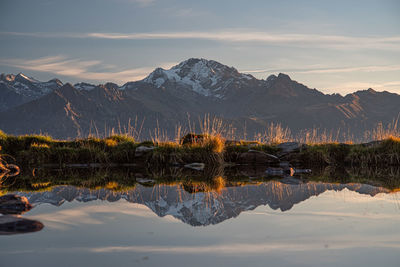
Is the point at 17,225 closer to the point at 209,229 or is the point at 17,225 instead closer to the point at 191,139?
the point at 209,229

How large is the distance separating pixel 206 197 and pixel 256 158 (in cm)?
857

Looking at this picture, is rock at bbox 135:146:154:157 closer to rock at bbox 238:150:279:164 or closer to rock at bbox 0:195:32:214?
rock at bbox 238:150:279:164

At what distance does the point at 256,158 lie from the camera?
15.2m

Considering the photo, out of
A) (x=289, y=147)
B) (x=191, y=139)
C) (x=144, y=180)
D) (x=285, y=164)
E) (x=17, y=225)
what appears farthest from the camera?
(x=191, y=139)

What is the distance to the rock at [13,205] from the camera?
5440mm

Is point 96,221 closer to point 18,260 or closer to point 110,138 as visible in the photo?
point 18,260

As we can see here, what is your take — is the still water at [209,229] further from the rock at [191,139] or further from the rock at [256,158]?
the rock at [191,139]

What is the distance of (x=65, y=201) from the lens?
21.2 feet

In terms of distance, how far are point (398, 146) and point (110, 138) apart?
10.7 metres

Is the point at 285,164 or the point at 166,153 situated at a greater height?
the point at 166,153

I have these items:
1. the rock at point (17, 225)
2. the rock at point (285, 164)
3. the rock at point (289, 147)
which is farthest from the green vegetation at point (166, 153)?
the rock at point (17, 225)

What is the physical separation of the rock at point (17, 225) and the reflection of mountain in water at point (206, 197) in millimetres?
1540

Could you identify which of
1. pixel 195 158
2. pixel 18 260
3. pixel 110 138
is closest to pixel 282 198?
pixel 18 260

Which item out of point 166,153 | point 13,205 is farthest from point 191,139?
point 13,205
